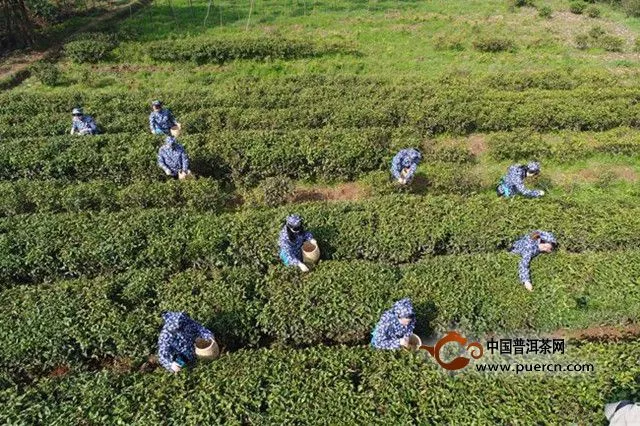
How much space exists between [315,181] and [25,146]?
8.54 meters

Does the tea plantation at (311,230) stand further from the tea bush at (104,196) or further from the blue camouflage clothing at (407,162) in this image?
the blue camouflage clothing at (407,162)

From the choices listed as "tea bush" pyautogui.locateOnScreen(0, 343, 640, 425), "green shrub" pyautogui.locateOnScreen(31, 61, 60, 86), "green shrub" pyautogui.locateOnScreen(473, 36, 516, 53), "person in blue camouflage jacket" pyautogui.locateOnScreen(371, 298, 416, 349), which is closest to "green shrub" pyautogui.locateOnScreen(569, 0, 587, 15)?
"green shrub" pyautogui.locateOnScreen(473, 36, 516, 53)

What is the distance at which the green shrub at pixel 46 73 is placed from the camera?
18953 millimetres

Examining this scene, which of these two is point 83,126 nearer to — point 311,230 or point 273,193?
point 273,193

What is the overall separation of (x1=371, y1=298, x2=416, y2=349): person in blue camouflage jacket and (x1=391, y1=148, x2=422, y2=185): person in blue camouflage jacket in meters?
5.17

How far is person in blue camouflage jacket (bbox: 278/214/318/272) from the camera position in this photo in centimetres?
934

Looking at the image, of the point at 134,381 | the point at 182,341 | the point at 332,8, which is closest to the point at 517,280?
the point at 182,341

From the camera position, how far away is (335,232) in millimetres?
10547

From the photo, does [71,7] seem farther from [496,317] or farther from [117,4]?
[496,317]

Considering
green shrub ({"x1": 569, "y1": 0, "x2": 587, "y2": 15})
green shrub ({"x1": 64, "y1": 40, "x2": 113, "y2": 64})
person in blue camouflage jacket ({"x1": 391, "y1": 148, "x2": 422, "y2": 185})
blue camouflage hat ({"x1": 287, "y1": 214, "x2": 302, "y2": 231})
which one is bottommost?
person in blue camouflage jacket ({"x1": 391, "y1": 148, "x2": 422, "y2": 185})

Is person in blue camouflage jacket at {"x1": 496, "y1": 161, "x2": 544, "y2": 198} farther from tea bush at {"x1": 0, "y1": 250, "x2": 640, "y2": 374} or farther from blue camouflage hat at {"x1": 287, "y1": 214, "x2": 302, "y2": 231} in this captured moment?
blue camouflage hat at {"x1": 287, "y1": 214, "x2": 302, "y2": 231}

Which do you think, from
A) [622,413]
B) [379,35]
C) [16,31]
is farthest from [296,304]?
[16,31]

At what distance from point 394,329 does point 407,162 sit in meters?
5.61

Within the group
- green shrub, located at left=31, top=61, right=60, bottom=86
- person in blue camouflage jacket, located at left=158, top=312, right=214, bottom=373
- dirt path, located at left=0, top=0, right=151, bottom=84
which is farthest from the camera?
dirt path, located at left=0, top=0, right=151, bottom=84
